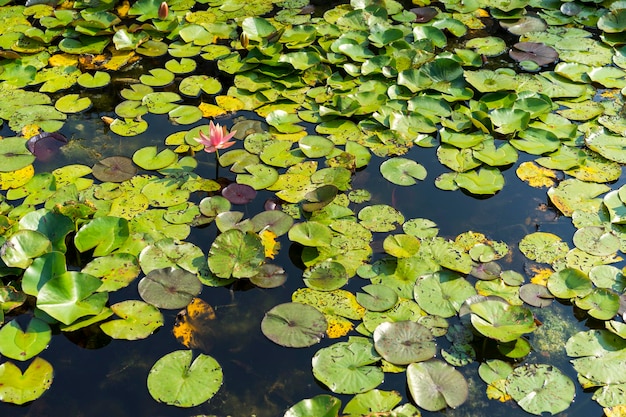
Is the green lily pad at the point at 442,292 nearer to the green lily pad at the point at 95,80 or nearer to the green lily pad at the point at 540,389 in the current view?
the green lily pad at the point at 540,389

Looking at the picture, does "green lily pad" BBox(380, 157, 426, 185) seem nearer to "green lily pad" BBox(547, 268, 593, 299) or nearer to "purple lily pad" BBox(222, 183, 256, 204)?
"purple lily pad" BBox(222, 183, 256, 204)

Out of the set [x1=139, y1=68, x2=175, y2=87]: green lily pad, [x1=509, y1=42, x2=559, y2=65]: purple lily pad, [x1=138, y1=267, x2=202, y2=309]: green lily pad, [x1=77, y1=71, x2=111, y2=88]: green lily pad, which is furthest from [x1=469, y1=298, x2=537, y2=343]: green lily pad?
[x1=77, y1=71, x2=111, y2=88]: green lily pad

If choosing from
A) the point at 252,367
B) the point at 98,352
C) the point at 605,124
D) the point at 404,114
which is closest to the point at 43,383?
the point at 98,352

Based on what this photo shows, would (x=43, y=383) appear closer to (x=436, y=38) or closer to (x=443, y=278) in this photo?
(x=443, y=278)

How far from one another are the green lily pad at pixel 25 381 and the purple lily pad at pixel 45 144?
1.76m

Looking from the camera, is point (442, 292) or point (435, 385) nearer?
point (435, 385)

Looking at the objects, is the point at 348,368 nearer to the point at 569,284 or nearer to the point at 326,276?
the point at 326,276

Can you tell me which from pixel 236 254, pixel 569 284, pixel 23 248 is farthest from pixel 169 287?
pixel 569 284

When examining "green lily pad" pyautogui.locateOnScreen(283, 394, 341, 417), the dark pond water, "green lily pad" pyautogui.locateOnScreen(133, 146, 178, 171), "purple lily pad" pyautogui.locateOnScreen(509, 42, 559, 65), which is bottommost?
the dark pond water

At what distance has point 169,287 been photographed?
322cm

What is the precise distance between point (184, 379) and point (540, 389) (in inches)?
65.6

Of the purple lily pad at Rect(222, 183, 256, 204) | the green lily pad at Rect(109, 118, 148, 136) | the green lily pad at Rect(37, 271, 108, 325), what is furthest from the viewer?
the green lily pad at Rect(109, 118, 148, 136)

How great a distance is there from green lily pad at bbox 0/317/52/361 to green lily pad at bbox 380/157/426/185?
7.41 ft

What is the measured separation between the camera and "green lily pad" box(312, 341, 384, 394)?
2.80 metres
